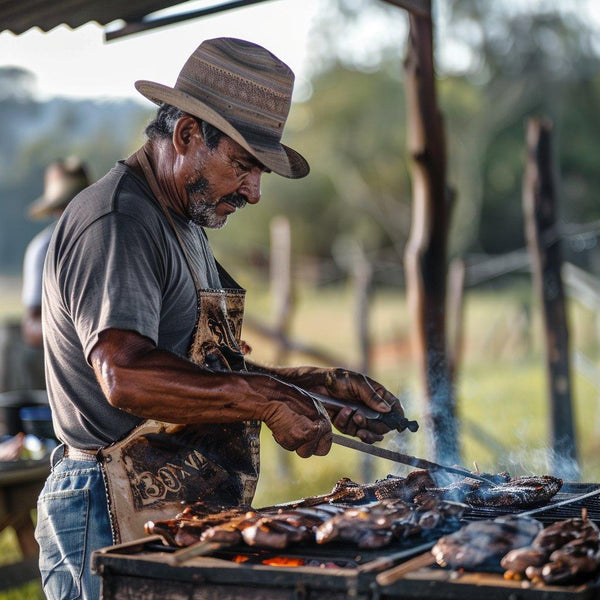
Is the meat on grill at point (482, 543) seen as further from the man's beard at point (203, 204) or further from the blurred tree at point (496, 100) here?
the blurred tree at point (496, 100)

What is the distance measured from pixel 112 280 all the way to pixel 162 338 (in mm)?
414

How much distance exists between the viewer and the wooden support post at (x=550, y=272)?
7754mm

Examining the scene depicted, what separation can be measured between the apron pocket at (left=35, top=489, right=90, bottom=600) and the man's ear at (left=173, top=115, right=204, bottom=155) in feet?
3.95

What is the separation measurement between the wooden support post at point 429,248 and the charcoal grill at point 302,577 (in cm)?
369

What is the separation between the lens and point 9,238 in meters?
25.3

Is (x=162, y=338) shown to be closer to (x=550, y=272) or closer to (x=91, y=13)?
(x=91, y=13)

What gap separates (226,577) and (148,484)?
2.22 ft

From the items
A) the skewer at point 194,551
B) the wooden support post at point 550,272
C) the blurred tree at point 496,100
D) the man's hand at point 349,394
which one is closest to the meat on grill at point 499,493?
the man's hand at point 349,394

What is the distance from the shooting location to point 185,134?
3.31 m

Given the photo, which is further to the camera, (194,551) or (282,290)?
(282,290)

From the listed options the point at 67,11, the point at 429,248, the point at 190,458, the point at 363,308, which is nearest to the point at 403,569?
the point at 190,458

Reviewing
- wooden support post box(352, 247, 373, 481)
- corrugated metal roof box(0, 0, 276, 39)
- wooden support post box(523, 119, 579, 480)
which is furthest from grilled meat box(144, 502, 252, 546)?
wooden support post box(352, 247, 373, 481)

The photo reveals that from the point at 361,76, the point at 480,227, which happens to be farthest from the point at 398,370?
the point at 361,76

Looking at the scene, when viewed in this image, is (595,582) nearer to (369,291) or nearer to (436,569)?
(436,569)
